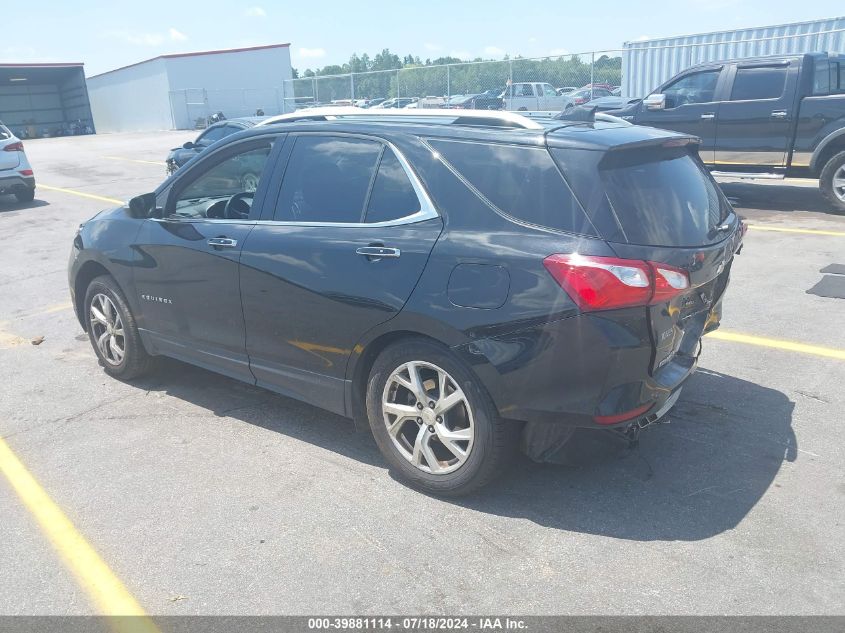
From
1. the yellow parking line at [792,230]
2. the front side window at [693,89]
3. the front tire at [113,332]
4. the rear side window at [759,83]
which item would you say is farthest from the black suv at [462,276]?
the front side window at [693,89]

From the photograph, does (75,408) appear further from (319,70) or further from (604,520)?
(319,70)

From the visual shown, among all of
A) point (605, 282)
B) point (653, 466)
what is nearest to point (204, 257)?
point (605, 282)

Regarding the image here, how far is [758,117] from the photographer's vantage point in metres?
11.6

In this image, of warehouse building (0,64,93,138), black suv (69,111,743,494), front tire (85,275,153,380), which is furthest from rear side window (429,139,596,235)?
warehouse building (0,64,93,138)

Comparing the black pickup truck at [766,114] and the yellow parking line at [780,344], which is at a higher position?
the black pickup truck at [766,114]

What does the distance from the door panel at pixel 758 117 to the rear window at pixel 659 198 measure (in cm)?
861

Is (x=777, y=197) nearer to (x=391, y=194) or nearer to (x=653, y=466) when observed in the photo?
(x=653, y=466)

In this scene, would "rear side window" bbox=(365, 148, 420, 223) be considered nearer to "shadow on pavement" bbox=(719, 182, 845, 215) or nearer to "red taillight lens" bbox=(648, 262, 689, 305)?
"red taillight lens" bbox=(648, 262, 689, 305)

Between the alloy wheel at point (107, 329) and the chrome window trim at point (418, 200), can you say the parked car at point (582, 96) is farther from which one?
the chrome window trim at point (418, 200)

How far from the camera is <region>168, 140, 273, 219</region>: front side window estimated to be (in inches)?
177

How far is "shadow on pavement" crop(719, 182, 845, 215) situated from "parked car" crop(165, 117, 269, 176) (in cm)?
869

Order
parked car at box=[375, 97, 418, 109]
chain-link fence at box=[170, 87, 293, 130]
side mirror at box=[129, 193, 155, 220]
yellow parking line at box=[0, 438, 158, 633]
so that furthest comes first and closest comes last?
chain-link fence at box=[170, 87, 293, 130] → parked car at box=[375, 97, 418, 109] → side mirror at box=[129, 193, 155, 220] → yellow parking line at box=[0, 438, 158, 633]

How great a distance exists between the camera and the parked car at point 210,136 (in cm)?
1461

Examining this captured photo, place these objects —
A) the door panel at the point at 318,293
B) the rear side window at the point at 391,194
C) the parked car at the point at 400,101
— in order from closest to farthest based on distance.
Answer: the door panel at the point at 318,293, the rear side window at the point at 391,194, the parked car at the point at 400,101
